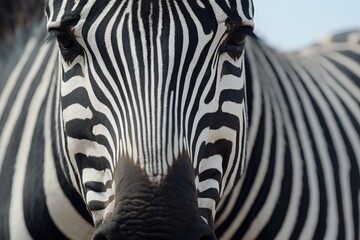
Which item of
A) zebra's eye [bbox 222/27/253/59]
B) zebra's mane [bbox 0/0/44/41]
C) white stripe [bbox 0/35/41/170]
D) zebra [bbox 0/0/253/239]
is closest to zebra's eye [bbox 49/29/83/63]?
zebra [bbox 0/0/253/239]

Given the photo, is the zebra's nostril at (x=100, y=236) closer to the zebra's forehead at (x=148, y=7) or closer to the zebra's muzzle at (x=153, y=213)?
the zebra's muzzle at (x=153, y=213)

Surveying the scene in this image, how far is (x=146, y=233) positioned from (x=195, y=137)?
1.17 feet

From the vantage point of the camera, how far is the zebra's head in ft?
8.37

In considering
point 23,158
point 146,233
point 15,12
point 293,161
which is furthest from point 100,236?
point 15,12

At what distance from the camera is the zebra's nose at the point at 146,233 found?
2.49 metres

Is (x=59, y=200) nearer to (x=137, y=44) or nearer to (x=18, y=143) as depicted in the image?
(x=18, y=143)

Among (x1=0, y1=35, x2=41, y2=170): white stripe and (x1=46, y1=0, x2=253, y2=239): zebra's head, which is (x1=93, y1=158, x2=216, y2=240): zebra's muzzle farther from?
(x1=0, y1=35, x2=41, y2=170): white stripe

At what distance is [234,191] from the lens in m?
3.29

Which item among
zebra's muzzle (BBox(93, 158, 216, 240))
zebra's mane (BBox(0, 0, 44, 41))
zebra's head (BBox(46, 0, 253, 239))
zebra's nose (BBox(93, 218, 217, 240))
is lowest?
zebra's nose (BBox(93, 218, 217, 240))

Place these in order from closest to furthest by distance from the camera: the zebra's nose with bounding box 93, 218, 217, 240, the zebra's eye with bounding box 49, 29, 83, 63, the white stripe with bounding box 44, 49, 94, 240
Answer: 1. the zebra's nose with bounding box 93, 218, 217, 240
2. the zebra's eye with bounding box 49, 29, 83, 63
3. the white stripe with bounding box 44, 49, 94, 240

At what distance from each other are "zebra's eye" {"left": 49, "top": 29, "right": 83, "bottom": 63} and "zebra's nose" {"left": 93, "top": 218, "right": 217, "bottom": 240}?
572mm

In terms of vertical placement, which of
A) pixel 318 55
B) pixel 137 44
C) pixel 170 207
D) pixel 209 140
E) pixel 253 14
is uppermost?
pixel 318 55

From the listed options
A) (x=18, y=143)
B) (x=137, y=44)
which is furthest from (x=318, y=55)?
(x=137, y=44)

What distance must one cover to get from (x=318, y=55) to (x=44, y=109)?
151 cm
